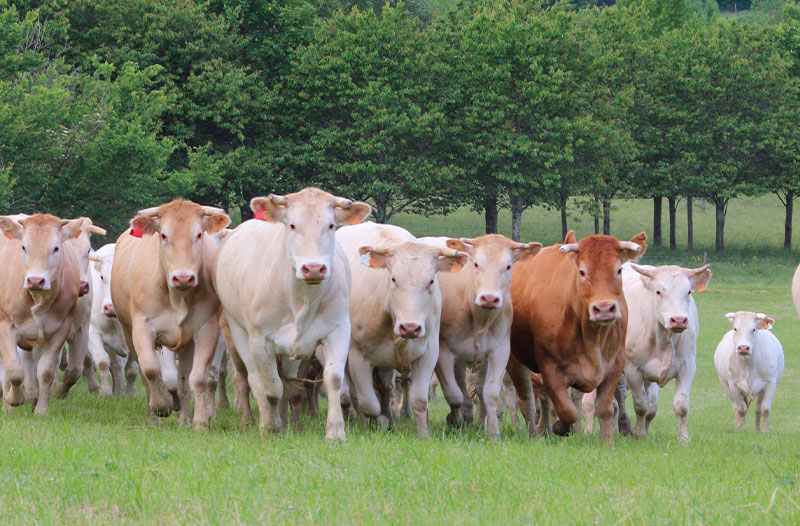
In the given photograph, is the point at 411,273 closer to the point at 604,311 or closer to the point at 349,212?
the point at 349,212

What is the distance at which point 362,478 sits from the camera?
6.72m

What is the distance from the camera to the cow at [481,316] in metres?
10.5

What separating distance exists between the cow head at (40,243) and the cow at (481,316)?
3973 millimetres

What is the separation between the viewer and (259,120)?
43.9m

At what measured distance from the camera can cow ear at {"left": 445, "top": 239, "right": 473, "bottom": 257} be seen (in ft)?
35.6

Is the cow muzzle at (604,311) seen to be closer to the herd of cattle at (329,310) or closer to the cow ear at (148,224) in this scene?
the herd of cattle at (329,310)

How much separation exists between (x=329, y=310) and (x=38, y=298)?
360 centimetres

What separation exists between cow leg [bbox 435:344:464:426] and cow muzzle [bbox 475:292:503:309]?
1105mm

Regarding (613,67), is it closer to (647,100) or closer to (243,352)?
(647,100)

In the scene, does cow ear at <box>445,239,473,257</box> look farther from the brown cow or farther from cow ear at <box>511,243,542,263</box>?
the brown cow

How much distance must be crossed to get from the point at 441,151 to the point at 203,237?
3562cm

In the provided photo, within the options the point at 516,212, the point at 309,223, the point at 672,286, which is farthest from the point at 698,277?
the point at 516,212

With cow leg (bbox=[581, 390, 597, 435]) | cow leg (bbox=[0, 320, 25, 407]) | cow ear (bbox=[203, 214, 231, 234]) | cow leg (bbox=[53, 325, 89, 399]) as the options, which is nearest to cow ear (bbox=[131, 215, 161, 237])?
cow ear (bbox=[203, 214, 231, 234])

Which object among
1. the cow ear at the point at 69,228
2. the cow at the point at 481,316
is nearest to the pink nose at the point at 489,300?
the cow at the point at 481,316
